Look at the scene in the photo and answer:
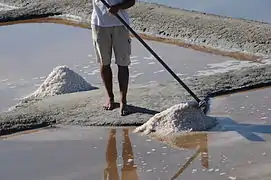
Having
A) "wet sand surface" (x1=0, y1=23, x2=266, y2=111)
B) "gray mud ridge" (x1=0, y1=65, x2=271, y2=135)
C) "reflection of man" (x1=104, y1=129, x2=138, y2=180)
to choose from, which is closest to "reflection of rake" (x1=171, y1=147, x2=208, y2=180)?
"reflection of man" (x1=104, y1=129, x2=138, y2=180)

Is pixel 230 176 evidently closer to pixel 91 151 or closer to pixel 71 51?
pixel 91 151

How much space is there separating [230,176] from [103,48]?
193 centimetres

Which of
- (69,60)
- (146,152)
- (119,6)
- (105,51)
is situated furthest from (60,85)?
(146,152)

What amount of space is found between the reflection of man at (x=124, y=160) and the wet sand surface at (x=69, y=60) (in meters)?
1.66

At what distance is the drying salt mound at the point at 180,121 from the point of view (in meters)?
6.08

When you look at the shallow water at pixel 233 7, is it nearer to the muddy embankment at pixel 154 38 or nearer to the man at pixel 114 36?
the muddy embankment at pixel 154 38

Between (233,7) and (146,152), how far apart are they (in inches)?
230

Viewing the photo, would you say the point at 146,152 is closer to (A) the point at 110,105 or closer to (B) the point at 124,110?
(B) the point at 124,110

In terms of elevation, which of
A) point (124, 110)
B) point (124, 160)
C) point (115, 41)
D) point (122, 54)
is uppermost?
point (115, 41)

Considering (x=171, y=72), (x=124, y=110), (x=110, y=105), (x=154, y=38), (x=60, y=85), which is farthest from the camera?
(x=154, y=38)

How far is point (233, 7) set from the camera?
11.2 metres

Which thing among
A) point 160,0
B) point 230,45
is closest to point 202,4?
point 160,0

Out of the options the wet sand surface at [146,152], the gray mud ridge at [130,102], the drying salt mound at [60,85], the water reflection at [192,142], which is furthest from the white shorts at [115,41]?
the drying salt mound at [60,85]

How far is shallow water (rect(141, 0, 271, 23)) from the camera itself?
1058cm
